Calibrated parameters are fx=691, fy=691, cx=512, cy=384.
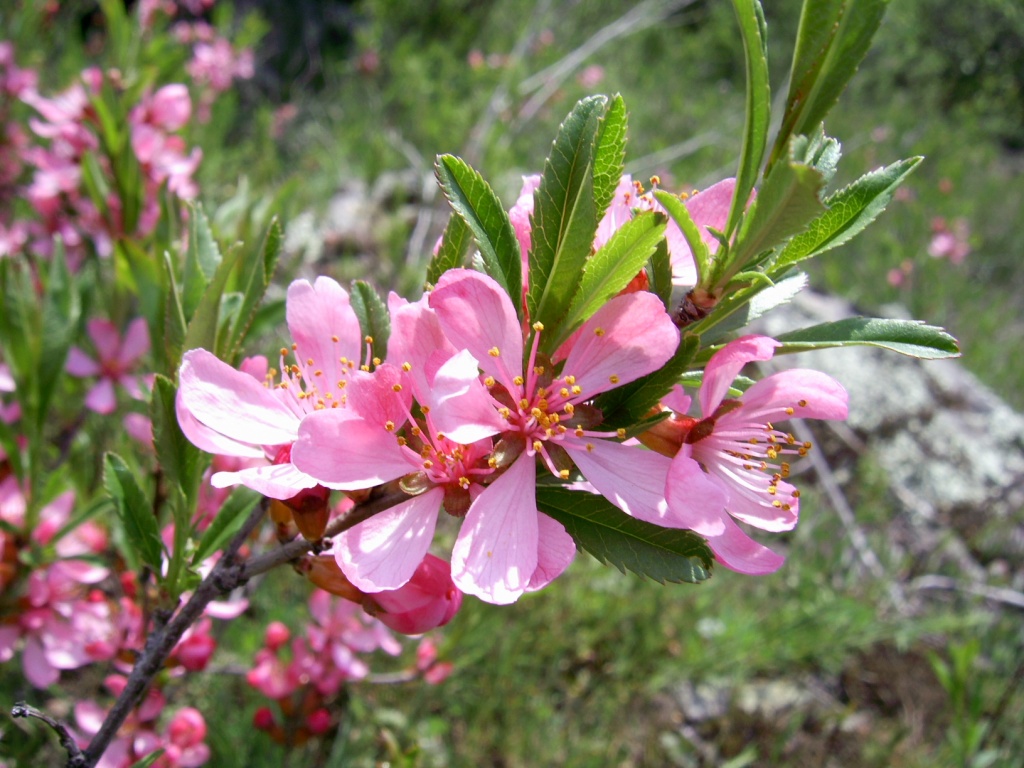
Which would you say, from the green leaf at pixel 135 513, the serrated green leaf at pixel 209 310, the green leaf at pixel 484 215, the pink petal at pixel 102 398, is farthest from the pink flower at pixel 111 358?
the green leaf at pixel 484 215

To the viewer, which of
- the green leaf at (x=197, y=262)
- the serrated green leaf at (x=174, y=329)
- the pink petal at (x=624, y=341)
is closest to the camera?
the pink petal at (x=624, y=341)

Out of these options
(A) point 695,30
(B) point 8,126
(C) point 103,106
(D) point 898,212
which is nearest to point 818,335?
(C) point 103,106

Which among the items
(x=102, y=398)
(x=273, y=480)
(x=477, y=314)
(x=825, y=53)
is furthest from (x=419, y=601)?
(x=102, y=398)

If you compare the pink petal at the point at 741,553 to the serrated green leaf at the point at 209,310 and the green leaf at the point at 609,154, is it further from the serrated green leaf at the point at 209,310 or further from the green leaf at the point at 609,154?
the serrated green leaf at the point at 209,310

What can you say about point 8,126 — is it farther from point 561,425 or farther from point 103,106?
point 561,425

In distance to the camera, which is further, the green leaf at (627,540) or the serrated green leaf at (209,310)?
the serrated green leaf at (209,310)

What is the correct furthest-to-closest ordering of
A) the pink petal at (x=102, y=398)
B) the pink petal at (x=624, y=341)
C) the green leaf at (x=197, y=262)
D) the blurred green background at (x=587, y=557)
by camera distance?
the blurred green background at (x=587, y=557) → the pink petal at (x=102, y=398) → the green leaf at (x=197, y=262) → the pink petal at (x=624, y=341)

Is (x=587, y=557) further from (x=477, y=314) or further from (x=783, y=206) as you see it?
(x=783, y=206)
